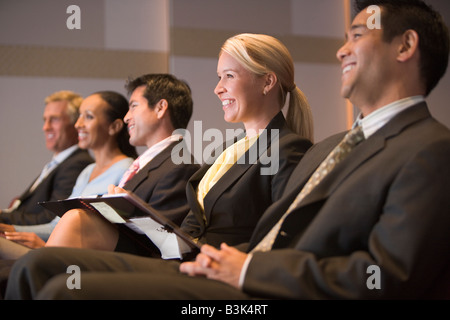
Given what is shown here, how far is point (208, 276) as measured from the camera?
131cm

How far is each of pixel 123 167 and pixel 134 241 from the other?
1279 millimetres

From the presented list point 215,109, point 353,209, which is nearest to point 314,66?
point 215,109

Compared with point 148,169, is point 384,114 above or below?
above

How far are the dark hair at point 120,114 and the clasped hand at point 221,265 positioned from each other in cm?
232

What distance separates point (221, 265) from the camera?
4.24 feet

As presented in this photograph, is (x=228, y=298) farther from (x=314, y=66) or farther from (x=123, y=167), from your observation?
(x=314, y=66)

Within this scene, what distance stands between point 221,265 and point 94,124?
2445 millimetres

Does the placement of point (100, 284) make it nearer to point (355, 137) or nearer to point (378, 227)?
point (378, 227)

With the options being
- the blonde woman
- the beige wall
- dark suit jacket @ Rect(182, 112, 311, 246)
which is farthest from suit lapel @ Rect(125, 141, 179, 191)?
the beige wall

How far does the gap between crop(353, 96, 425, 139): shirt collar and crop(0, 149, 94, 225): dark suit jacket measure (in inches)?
108

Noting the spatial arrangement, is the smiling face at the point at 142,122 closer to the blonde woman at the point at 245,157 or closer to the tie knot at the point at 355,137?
the blonde woman at the point at 245,157

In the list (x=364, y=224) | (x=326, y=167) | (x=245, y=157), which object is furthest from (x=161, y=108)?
(x=364, y=224)

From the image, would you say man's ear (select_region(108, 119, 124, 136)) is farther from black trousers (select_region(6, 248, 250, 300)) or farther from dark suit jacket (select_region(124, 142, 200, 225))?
black trousers (select_region(6, 248, 250, 300))

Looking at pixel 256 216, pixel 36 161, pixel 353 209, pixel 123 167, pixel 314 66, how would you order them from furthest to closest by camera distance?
1. pixel 36 161
2. pixel 314 66
3. pixel 123 167
4. pixel 256 216
5. pixel 353 209
